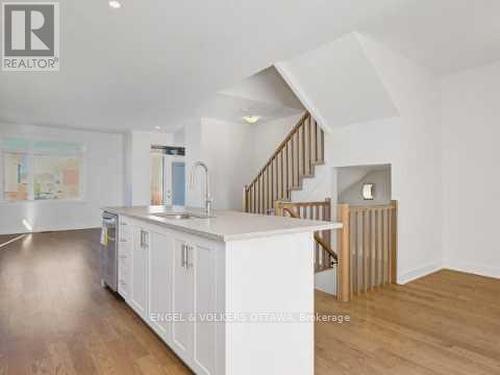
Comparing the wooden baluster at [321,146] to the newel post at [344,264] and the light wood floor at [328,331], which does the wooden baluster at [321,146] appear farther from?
the light wood floor at [328,331]

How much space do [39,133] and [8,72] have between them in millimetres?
4225

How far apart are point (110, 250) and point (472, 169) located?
15.9 feet

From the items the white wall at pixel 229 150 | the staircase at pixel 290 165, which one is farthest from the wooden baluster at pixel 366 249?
the white wall at pixel 229 150

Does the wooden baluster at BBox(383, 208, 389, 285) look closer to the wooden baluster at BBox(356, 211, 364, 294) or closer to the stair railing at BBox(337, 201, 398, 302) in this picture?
the stair railing at BBox(337, 201, 398, 302)

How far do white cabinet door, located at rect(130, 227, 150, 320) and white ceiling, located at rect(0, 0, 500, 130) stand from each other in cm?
193

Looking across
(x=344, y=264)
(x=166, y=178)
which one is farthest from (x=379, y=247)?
(x=166, y=178)

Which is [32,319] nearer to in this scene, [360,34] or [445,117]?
[360,34]

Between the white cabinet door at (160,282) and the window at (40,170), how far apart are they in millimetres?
6881

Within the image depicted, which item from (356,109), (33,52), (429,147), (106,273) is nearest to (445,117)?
(429,147)

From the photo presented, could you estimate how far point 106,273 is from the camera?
3.46 meters

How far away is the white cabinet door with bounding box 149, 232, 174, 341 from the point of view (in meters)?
2.12

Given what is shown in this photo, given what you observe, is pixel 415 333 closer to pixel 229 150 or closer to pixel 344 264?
pixel 344 264

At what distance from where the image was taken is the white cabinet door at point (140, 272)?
2.51m

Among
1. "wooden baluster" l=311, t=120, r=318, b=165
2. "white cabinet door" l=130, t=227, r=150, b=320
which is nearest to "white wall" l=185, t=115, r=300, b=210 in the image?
"wooden baluster" l=311, t=120, r=318, b=165
